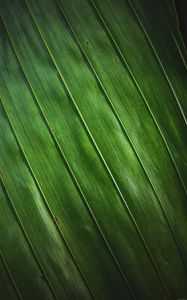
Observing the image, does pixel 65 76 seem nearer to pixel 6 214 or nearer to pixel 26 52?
pixel 26 52

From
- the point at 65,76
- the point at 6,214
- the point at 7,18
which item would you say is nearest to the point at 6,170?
the point at 6,214

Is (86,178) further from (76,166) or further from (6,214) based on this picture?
(6,214)

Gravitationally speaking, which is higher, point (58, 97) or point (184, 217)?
point (58, 97)

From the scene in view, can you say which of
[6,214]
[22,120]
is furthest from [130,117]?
[6,214]

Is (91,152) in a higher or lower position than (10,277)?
higher

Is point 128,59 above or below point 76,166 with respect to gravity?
above

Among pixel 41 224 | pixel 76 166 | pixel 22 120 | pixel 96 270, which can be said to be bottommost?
pixel 96 270
